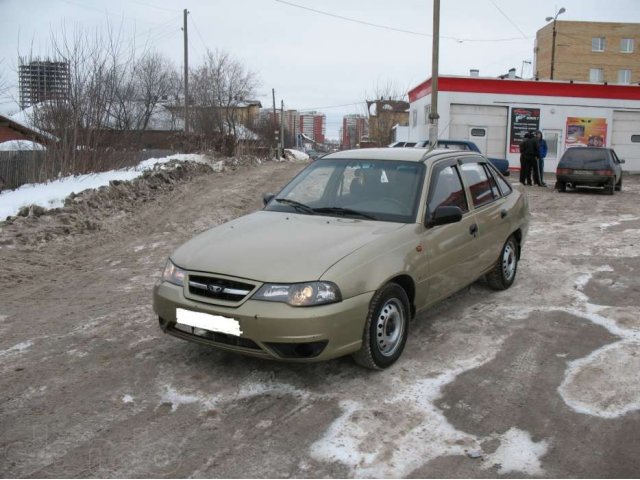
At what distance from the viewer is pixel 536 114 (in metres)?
26.8

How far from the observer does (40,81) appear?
44.3ft

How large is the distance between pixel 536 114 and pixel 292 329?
25942mm

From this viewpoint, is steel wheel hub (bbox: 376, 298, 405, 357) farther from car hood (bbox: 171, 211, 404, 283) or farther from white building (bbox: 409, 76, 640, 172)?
white building (bbox: 409, 76, 640, 172)

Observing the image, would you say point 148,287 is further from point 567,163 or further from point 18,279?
point 567,163

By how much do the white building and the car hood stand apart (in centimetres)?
2281

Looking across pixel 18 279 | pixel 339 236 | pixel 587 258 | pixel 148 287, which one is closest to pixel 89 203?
pixel 18 279

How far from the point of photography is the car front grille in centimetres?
387

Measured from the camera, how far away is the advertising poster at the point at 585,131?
2709cm

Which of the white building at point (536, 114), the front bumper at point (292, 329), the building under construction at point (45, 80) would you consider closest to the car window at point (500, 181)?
the front bumper at point (292, 329)

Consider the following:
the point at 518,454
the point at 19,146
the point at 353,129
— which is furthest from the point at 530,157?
the point at 353,129

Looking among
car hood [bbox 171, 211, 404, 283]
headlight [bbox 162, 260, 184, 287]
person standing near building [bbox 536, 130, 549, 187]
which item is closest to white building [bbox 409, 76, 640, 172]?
person standing near building [bbox 536, 130, 549, 187]

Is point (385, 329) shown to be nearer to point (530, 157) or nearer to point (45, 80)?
point (45, 80)

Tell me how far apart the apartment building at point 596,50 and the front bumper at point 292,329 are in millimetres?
59756

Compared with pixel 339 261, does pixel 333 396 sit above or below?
below
